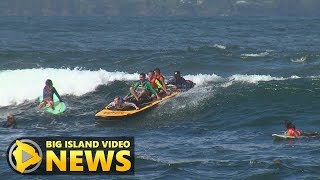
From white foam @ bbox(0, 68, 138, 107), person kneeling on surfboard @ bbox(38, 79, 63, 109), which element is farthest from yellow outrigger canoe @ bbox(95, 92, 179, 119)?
white foam @ bbox(0, 68, 138, 107)

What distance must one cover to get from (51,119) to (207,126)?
5.82 meters

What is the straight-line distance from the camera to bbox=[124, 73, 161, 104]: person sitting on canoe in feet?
89.3

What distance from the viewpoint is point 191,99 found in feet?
96.4

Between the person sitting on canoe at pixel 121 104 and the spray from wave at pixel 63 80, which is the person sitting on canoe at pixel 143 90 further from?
the spray from wave at pixel 63 80

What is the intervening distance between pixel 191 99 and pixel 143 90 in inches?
107

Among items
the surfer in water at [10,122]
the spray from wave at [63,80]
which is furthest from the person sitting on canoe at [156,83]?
the surfer in water at [10,122]

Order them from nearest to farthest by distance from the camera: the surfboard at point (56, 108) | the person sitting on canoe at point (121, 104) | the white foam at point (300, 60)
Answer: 1. the person sitting on canoe at point (121, 104)
2. the surfboard at point (56, 108)
3. the white foam at point (300, 60)

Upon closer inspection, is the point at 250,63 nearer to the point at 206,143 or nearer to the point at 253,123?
the point at 253,123

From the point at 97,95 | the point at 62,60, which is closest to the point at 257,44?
the point at 62,60

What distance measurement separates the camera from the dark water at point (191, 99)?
19828 millimetres

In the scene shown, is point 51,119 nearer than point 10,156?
No

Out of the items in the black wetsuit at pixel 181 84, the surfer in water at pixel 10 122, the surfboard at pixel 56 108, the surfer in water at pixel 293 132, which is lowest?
the surfer in water at pixel 293 132

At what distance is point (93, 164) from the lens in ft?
55.3

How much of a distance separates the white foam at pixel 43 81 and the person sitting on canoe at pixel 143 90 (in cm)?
705
